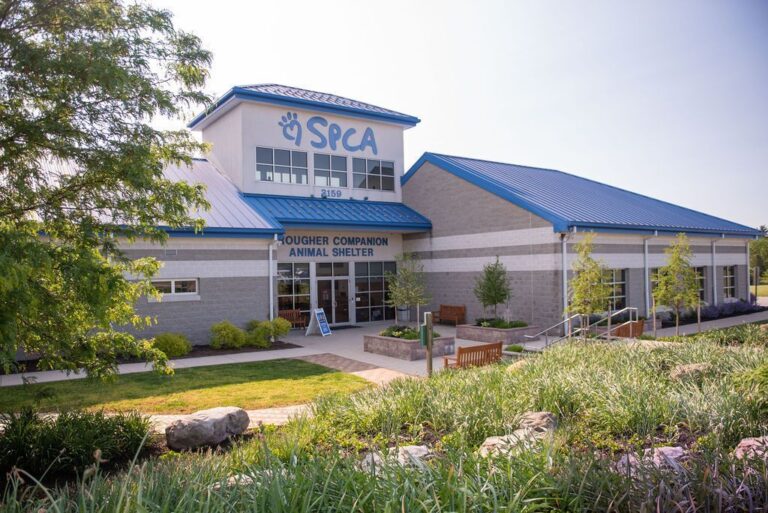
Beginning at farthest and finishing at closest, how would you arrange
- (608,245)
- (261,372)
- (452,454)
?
(608,245) → (261,372) → (452,454)

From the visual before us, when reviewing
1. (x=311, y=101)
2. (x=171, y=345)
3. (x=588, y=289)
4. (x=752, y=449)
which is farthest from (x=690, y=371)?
(x=311, y=101)

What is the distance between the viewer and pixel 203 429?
7332 millimetres

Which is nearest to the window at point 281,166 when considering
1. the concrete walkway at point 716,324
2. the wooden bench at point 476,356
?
the wooden bench at point 476,356

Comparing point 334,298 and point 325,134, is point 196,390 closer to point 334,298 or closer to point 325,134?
point 334,298

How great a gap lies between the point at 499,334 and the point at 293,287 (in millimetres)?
9124

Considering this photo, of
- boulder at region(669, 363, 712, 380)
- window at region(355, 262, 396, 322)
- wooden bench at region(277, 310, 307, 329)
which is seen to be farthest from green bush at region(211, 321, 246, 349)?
Result: boulder at region(669, 363, 712, 380)

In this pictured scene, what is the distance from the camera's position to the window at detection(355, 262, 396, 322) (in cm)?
2470

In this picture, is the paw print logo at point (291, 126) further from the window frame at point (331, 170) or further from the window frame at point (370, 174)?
the window frame at point (370, 174)

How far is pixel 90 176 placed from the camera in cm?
676

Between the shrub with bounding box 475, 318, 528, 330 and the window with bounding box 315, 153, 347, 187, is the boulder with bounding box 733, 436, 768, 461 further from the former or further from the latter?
the window with bounding box 315, 153, 347, 187

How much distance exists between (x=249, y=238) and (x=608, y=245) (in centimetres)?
1372

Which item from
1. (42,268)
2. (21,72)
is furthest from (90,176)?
(42,268)

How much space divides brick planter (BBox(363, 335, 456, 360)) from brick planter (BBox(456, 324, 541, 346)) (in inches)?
95.2

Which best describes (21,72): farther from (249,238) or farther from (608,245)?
(608,245)
